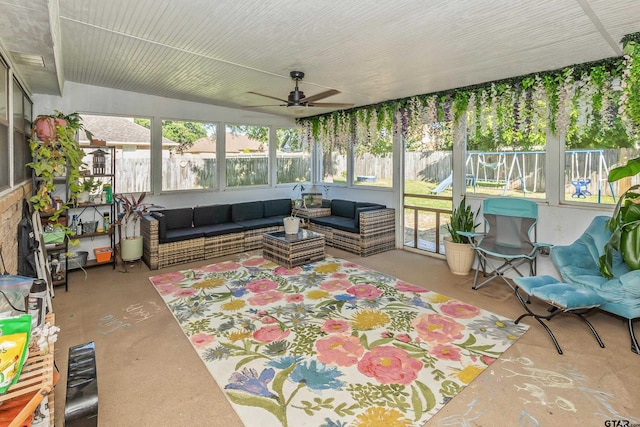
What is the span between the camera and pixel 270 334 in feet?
9.98

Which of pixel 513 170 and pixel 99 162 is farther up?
pixel 99 162

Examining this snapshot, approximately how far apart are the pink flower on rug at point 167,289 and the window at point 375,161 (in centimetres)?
401

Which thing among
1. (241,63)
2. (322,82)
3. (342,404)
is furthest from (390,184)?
(342,404)

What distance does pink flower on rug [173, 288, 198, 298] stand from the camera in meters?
3.92

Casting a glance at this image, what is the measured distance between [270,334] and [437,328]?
1540 millimetres

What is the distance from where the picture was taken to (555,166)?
409 cm

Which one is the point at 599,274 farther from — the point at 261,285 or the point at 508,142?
the point at 261,285

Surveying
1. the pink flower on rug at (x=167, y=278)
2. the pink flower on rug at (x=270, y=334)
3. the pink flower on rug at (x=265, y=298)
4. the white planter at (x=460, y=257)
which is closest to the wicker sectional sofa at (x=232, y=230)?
the pink flower on rug at (x=167, y=278)

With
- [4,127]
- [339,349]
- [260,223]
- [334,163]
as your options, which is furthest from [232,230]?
[339,349]

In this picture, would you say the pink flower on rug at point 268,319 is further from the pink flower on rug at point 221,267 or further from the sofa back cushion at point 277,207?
the sofa back cushion at point 277,207

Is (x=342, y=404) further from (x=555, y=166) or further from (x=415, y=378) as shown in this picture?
(x=555, y=166)

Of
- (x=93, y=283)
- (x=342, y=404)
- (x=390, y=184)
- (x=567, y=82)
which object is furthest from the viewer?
(x=390, y=184)

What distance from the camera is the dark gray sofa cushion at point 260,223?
19.2 feet

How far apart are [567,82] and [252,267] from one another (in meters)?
4.53
